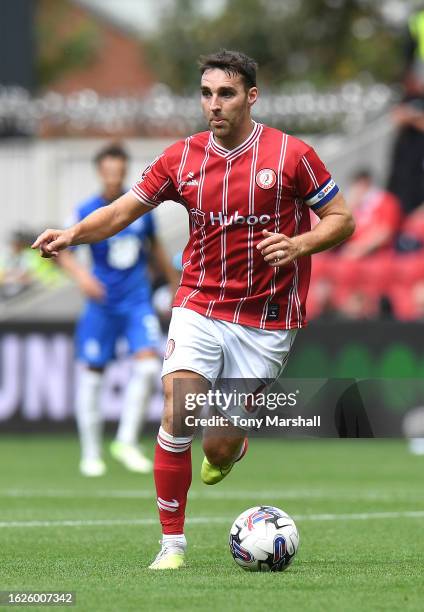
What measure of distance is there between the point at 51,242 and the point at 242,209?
88cm

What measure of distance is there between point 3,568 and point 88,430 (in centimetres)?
580

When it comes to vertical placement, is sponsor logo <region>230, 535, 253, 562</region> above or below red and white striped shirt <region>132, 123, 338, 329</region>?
below

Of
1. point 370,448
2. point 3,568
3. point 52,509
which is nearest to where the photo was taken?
point 3,568

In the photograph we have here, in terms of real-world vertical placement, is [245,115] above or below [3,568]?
above

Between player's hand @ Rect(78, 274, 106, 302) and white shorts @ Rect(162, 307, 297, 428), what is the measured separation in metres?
5.18

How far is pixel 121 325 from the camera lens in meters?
12.6

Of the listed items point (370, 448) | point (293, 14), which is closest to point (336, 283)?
point (370, 448)

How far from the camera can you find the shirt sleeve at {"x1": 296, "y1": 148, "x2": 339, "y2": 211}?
693 cm

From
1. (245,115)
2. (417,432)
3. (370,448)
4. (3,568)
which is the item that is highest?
(245,115)

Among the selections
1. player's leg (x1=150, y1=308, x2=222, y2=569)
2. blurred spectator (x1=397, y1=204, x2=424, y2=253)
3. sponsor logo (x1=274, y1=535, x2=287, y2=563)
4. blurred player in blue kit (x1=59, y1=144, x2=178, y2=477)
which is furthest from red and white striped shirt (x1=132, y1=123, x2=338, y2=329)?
blurred spectator (x1=397, y1=204, x2=424, y2=253)

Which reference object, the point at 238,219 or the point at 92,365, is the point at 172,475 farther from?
the point at 92,365

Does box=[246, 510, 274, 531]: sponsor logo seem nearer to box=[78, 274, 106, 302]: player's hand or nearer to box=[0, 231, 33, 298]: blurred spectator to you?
box=[78, 274, 106, 302]: player's hand

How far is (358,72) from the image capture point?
1678 inches

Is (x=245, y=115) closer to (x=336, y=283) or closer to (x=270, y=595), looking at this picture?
(x=270, y=595)
